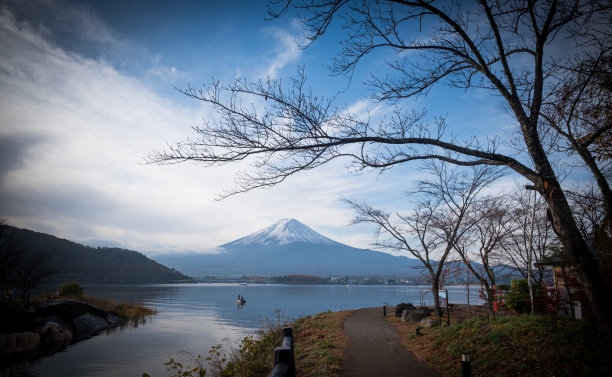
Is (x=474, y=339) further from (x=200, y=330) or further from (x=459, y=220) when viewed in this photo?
(x=200, y=330)

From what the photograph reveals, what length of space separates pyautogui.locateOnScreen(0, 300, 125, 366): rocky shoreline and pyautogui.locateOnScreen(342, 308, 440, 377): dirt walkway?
1607 cm

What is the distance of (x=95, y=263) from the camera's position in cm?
10731

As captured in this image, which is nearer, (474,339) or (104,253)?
(474,339)

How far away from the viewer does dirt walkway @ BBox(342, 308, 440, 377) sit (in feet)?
24.4

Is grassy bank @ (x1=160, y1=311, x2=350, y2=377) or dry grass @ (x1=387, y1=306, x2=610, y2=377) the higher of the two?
dry grass @ (x1=387, y1=306, x2=610, y2=377)

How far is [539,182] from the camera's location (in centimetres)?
407

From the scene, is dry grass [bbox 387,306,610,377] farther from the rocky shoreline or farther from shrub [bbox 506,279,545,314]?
the rocky shoreline

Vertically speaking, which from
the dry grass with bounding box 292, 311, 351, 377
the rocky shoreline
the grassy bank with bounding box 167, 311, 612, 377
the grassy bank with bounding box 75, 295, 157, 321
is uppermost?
the grassy bank with bounding box 167, 311, 612, 377

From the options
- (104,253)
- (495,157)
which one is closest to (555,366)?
(495,157)

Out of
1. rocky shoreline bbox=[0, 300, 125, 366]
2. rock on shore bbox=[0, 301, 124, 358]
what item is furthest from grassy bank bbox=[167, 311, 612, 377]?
rock on shore bbox=[0, 301, 124, 358]

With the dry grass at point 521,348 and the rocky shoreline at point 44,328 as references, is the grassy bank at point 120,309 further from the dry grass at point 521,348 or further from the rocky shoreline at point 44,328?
the dry grass at point 521,348

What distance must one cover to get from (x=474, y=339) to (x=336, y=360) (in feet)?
12.6

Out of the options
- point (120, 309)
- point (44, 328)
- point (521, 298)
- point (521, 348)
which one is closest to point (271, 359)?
point (521, 348)

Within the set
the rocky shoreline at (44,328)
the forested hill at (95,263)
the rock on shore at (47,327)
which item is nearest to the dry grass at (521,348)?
the rocky shoreline at (44,328)
